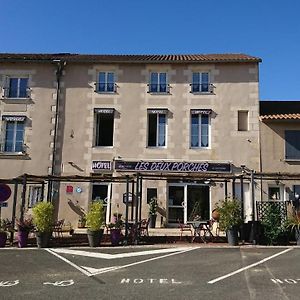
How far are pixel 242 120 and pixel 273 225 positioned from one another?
6.78 meters

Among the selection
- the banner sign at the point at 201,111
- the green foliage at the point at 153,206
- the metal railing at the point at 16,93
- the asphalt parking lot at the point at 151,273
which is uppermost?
the metal railing at the point at 16,93

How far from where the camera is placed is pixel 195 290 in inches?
276

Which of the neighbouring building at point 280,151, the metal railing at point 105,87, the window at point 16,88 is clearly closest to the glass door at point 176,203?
the neighbouring building at point 280,151

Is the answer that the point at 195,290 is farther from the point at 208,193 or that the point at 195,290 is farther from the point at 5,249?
the point at 208,193

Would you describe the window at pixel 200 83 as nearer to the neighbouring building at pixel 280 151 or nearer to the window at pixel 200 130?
the window at pixel 200 130

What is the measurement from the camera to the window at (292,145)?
18.3 meters

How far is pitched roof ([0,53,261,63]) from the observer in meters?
19.0

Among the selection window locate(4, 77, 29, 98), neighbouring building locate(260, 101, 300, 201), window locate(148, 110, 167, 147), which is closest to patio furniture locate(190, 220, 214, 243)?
neighbouring building locate(260, 101, 300, 201)

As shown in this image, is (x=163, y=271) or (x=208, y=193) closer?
(x=163, y=271)

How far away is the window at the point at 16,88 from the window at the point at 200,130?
7681mm

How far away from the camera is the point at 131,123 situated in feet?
62.5

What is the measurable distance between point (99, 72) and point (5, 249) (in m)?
10.0

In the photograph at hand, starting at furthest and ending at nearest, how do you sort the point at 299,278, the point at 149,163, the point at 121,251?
the point at 149,163 → the point at 121,251 → the point at 299,278

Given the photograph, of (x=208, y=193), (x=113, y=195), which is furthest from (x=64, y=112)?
(x=208, y=193)
